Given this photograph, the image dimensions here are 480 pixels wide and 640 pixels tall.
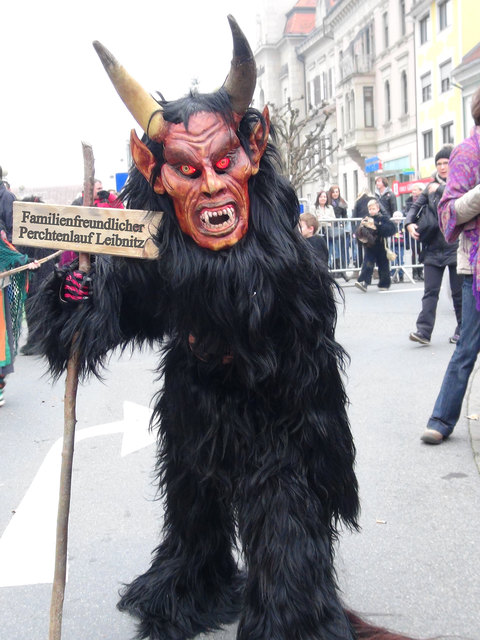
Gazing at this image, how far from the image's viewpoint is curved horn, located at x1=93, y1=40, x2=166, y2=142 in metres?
2.31

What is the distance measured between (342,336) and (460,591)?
6.52m

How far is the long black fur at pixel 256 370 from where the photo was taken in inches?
94.8

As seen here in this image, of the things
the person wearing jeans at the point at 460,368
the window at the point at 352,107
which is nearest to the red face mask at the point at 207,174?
the person wearing jeans at the point at 460,368

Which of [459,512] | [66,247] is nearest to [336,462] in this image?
[66,247]

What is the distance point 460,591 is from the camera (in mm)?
3219

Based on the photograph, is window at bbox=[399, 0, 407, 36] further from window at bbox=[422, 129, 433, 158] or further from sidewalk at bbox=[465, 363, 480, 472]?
sidewalk at bbox=[465, 363, 480, 472]

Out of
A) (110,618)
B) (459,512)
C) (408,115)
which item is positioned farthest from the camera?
(408,115)

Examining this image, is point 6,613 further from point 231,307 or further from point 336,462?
point 231,307

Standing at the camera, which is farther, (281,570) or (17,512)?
(17,512)

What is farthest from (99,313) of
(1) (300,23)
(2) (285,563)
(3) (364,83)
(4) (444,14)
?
(1) (300,23)

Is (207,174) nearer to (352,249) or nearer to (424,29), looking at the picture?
(352,249)

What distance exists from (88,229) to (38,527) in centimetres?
215

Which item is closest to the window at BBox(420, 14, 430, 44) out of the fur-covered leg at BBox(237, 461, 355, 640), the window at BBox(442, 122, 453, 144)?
the window at BBox(442, 122, 453, 144)

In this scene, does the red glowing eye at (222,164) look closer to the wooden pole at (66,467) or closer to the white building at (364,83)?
the wooden pole at (66,467)
